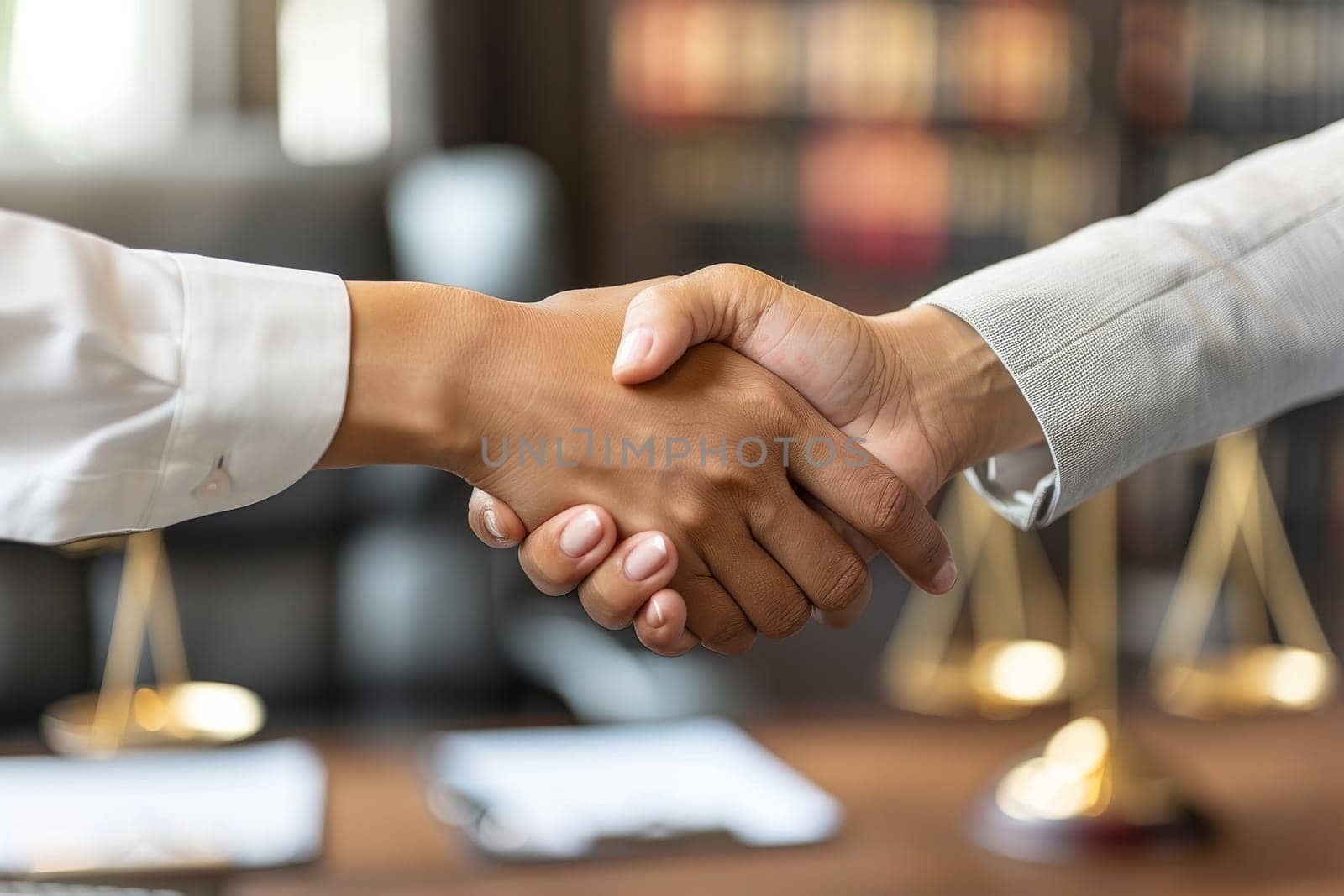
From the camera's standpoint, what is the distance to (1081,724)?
1.65 metres

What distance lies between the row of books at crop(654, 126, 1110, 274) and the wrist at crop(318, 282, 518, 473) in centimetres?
237

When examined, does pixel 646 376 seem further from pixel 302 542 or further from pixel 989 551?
pixel 989 551

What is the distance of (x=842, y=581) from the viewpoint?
1046mm

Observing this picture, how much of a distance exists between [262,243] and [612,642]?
1.11 meters

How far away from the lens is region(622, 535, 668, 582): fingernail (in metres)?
1.00

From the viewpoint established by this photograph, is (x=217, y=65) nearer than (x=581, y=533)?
No

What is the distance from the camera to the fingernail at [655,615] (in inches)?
39.8

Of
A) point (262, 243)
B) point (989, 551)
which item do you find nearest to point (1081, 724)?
point (989, 551)

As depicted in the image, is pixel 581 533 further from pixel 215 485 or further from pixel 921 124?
pixel 921 124

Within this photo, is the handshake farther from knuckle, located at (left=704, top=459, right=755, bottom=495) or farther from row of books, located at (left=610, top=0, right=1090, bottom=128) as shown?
row of books, located at (left=610, top=0, right=1090, bottom=128)

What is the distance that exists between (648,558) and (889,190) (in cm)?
266

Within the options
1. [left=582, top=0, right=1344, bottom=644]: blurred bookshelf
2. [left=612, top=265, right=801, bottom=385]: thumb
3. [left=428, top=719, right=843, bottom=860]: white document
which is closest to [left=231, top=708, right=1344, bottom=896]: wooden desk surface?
[left=428, top=719, right=843, bottom=860]: white document

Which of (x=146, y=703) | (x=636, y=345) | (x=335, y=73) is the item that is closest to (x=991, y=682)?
(x=146, y=703)

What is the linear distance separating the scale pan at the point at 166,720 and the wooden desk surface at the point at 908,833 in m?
0.19
